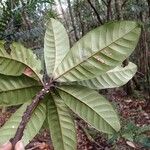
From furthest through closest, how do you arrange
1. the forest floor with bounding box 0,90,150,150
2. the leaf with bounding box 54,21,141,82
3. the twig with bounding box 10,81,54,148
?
1. the forest floor with bounding box 0,90,150,150
2. the leaf with bounding box 54,21,141,82
3. the twig with bounding box 10,81,54,148

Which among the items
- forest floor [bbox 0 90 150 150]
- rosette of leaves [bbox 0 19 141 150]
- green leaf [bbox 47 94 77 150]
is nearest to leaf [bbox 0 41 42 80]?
rosette of leaves [bbox 0 19 141 150]

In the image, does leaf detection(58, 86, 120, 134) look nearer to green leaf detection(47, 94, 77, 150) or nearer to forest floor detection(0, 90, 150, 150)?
green leaf detection(47, 94, 77, 150)

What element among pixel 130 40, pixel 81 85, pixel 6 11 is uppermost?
pixel 6 11

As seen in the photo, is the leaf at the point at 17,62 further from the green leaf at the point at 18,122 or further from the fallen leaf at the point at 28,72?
the green leaf at the point at 18,122

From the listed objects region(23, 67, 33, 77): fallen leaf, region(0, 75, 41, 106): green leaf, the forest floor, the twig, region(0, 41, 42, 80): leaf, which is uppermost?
region(0, 41, 42, 80): leaf

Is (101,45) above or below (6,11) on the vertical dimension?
below

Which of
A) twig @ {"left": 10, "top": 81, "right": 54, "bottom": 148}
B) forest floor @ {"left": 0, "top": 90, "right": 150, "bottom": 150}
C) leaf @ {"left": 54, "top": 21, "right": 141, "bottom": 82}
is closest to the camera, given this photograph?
twig @ {"left": 10, "top": 81, "right": 54, "bottom": 148}

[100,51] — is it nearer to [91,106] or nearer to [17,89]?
[91,106]

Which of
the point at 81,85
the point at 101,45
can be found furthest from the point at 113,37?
the point at 81,85

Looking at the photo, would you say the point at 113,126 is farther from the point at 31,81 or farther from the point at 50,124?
the point at 31,81
